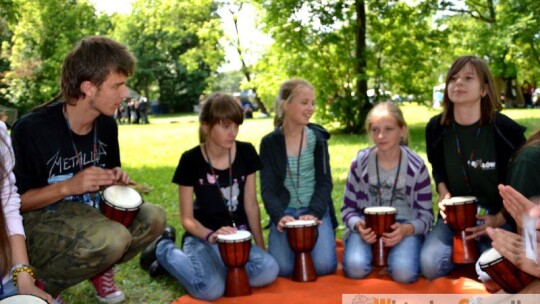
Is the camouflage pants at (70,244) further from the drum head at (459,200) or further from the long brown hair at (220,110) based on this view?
the drum head at (459,200)

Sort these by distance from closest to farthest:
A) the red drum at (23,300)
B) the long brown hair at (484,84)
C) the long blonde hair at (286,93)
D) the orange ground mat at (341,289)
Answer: the red drum at (23,300)
the orange ground mat at (341,289)
the long brown hair at (484,84)
the long blonde hair at (286,93)

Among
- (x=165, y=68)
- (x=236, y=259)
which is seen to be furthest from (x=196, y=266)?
(x=165, y=68)

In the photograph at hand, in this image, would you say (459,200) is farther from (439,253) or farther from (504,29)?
(504,29)

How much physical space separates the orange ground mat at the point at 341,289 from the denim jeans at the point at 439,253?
6 cm

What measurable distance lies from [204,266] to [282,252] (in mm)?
688

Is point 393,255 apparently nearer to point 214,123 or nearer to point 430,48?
point 214,123

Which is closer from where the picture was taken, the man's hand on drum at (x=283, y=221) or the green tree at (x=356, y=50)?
the man's hand on drum at (x=283, y=221)

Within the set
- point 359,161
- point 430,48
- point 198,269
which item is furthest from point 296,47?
point 198,269

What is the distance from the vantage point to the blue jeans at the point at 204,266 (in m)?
3.69

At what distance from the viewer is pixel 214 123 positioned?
396cm

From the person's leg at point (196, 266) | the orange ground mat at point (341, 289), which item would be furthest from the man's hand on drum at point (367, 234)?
the person's leg at point (196, 266)

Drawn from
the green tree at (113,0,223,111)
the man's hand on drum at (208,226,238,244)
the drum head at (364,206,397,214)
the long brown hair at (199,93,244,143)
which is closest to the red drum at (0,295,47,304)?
the man's hand on drum at (208,226,238,244)

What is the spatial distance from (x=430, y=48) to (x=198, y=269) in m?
11.2

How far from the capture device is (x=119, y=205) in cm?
345
